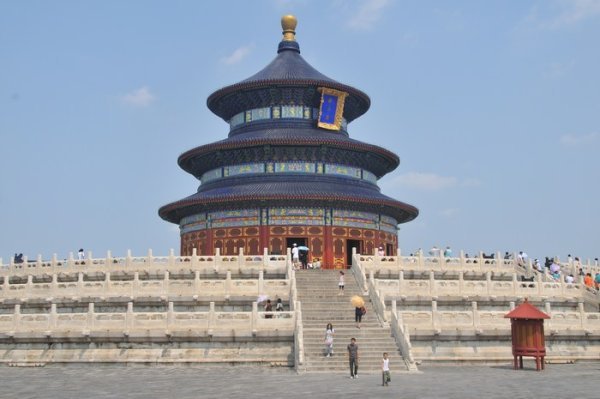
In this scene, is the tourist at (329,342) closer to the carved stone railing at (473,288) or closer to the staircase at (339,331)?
the staircase at (339,331)

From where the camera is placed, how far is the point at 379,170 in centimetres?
5419

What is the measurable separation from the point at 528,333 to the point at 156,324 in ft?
40.3

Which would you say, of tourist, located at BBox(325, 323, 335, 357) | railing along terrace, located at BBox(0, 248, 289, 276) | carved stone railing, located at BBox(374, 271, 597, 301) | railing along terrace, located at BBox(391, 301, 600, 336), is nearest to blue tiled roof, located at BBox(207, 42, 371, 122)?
railing along terrace, located at BBox(0, 248, 289, 276)

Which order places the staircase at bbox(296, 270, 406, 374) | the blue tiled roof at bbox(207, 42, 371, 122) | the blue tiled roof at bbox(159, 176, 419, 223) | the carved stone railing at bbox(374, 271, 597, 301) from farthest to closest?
the blue tiled roof at bbox(207, 42, 371, 122), the blue tiled roof at bbox(159, 176, 419, 223), the carved stone railing at bbox(374, 271, 597, 301), the staircase at bbox(296, 270, 406, 374)

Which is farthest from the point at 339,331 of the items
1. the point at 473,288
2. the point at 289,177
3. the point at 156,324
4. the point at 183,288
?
the point at 289,177

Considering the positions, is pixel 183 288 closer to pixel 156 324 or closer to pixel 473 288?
pixel 156 324

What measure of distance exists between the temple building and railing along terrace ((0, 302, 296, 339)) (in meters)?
20.5

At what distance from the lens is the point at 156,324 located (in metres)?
25.9

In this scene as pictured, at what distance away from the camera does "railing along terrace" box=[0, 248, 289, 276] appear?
33.0 meters

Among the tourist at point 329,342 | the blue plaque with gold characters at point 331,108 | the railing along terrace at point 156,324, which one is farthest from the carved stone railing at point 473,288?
the blue plaque with gold characters at point 331,108

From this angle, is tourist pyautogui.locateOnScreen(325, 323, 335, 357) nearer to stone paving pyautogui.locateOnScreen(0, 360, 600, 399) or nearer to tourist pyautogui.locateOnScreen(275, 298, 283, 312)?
stone paving pyautogui.locateOnScreen(0, 360, 600, 399)

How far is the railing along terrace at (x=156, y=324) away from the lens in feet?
82.7

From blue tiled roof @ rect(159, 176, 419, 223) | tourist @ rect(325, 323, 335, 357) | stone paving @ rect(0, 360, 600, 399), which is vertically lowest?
stone paving @ rect(0, 360, 600, 399)

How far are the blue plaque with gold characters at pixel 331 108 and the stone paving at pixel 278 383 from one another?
29.2m
